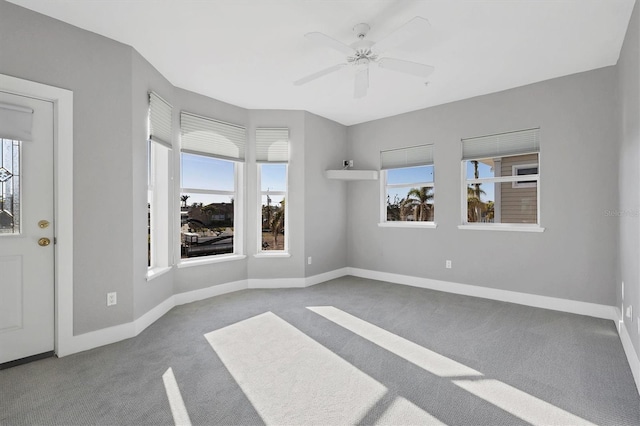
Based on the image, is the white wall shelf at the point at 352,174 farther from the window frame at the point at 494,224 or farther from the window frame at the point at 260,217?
the window frame at the point at 494,224

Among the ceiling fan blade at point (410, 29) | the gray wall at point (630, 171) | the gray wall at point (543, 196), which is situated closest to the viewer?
the ceiling fan blade at point (410, 29)

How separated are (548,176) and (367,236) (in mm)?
2696

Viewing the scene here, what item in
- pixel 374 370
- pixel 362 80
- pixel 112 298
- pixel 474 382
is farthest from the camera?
pixel 362 80

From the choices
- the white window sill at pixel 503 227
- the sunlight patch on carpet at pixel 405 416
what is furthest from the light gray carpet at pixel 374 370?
the white window sill at pixel 503 227

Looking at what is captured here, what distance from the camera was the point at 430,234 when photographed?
481 centimetres

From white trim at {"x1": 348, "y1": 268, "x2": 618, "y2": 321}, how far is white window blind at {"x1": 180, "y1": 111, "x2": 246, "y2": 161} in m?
2.96

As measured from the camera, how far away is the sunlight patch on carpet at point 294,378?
75.1 inches

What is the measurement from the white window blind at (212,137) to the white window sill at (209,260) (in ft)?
4.59

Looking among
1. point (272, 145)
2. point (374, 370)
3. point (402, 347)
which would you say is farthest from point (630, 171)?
point (272, 145)

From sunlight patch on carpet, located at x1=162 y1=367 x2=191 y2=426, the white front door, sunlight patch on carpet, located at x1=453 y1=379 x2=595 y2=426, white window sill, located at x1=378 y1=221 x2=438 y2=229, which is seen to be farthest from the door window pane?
white window sill, located at x1=378 y1=221 x2=438 y2=229

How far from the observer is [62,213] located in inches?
103

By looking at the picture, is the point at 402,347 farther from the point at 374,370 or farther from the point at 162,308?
the point at 162,308

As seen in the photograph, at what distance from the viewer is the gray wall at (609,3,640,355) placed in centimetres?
233

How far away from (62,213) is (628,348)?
474cm
